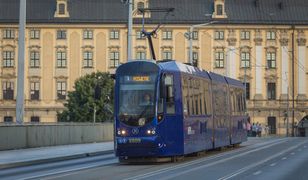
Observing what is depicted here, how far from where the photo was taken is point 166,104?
2662cm

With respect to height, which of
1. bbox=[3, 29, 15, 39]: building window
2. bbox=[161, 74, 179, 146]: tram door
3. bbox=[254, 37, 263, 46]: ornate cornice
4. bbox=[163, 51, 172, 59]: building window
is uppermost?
bbox=[3, 29, 15, 39]: building window

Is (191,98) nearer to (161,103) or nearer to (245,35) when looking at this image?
(161,103)

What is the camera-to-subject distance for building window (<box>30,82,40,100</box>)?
102625mm

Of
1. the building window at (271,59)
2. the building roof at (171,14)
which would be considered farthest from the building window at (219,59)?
the building window at (271,59)

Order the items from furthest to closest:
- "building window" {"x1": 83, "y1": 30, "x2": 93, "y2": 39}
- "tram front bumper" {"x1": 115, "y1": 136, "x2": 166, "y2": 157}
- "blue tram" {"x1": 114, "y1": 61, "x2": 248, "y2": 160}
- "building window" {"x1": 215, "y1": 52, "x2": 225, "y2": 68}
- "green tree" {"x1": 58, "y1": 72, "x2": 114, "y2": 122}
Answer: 1. "building window" {"x1": 215, "y1": 52, "x2": 225, "y2": 68}
2. "building window" {"x1": 83, "y1": 30, "x2": 93, "y2": 39}
3. "green tree" {"x1": 58, "y1": 72, "x2": 114, "y2": 122}
4. "blue tram" {"x1": 114, "y1": 61, "x2": 248, "y2": 160}
5. "tram front bumper" {"x1": 115, "y1": 136, "x2": 166, "y2": 157}

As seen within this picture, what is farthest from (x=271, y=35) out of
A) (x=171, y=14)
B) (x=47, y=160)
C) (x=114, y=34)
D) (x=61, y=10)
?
(x=47, y=160)

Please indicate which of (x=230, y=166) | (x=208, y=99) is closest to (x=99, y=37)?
(x=208, y=99)

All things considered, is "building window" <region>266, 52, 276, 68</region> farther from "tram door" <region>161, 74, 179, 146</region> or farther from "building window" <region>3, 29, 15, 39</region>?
"tram door" <region>161, 74, 179, 146</region>

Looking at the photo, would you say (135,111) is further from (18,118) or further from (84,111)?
(84,111)

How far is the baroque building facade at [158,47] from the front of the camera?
10262 centimetres

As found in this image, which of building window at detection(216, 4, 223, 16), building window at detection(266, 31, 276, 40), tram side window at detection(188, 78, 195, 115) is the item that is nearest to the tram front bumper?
tram side window at detection(188, 78, 195, 115)

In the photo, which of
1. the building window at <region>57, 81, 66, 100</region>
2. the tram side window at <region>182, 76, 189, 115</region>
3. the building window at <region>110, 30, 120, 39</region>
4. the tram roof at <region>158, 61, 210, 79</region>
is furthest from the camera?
the building window at <region>110, 30, 120, 39</region>

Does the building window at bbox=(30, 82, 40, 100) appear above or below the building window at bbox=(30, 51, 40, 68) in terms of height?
below

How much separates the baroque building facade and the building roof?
0.14m
